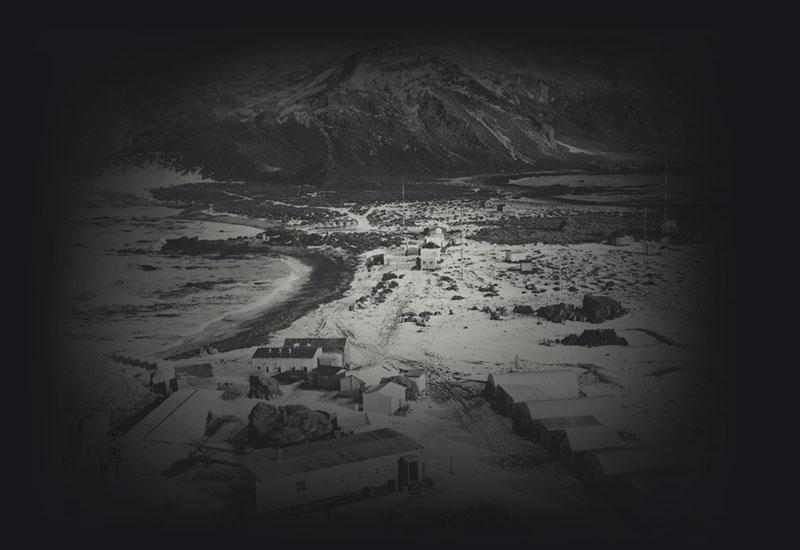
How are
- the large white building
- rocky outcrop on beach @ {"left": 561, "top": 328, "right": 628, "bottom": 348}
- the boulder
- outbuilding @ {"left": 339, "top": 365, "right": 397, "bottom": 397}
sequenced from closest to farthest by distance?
the large white building, outbuilding @ {"left": 339, "top": 365, "right": 397, "bottom": 397}, rocky outcrop on beach @ {"left": 561, "top": 328, "right": 628, "bottom": 348}, the boulder

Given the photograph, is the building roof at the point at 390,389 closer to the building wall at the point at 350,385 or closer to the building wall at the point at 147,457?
the building wall at the point at 350,385

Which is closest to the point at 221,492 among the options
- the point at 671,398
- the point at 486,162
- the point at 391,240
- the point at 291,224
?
the point at 671,398

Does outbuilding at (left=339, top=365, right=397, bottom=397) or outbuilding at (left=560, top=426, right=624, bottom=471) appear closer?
outbuilding at (left=560, top=426, right=624, bottom=471)

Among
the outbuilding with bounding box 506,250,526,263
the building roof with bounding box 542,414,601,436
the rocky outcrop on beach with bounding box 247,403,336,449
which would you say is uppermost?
the outbuilding with bounding box 506,250,526,263

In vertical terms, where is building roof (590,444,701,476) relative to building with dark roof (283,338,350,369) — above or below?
below

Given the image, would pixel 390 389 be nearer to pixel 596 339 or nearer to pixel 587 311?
pixel 596 339

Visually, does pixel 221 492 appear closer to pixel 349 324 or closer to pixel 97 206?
pixel 349 324

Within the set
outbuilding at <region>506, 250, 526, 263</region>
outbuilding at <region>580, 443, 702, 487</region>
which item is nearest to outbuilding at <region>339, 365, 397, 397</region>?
outbuilding at <region>580, 443, 702, 487</region>

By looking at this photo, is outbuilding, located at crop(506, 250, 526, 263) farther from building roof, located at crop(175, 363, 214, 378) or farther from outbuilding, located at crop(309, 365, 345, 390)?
building roof, located at crop(175, 363, 214, 378)
